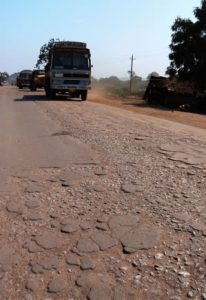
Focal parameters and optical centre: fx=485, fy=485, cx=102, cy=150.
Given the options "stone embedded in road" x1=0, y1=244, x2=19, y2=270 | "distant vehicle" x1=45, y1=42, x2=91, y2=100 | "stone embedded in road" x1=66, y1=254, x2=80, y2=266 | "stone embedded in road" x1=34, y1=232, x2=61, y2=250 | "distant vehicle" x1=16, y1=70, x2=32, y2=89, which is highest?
"distant vehicle" x1=45, y1=42, x2=91, y2=100

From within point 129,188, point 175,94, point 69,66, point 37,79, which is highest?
point 69,66

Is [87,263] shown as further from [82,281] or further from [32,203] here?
[32,203]

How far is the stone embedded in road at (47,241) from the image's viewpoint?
4.68 meters

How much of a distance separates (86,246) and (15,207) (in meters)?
1.49

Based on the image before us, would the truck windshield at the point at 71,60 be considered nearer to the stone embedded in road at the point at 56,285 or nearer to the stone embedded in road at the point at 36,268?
the stone embedded in road at the point at 36,268

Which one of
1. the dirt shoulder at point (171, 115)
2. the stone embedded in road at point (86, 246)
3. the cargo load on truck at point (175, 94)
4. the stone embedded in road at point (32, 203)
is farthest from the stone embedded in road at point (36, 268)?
the cargo load on truck at point (175, 94)

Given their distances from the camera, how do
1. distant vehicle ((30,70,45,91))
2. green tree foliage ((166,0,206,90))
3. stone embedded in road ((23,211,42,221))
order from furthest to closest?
distant vehicle ((30,70,45,91)) → green tree foliage ((166,0,206,90)) → stone embedded in road ((23,211,42,221))

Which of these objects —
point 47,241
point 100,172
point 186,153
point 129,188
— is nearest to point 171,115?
point 186,153

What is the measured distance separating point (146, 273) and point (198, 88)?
27.2 metres

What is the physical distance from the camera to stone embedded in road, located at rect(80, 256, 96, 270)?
13.9 ft

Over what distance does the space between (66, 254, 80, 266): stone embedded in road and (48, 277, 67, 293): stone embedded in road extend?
0.29 metres

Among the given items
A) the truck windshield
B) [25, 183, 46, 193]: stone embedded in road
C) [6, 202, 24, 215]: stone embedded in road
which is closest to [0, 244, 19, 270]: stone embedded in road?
[6, 202, 24, 215]: stone embedded in road

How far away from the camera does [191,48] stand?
30203 mm

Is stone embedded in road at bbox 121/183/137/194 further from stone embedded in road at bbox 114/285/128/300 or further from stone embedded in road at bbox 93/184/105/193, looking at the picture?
stone embedded in road at bbox 114/285/128/300
